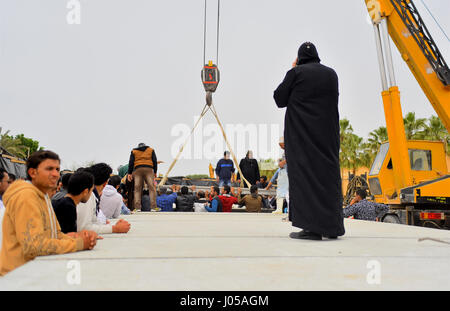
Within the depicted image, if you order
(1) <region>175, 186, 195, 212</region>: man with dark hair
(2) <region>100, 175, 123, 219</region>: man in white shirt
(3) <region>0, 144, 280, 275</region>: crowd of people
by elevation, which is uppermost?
(3) <region>0, 144, 280, 275</region>: crowd of people

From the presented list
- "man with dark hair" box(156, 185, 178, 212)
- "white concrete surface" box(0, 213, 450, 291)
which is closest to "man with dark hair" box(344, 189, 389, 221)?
"man with dark hair" box(156, 185, 178, 212)

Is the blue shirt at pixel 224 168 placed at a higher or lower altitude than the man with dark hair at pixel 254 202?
higher

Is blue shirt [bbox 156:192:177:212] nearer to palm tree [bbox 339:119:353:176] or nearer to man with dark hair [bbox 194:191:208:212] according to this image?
man with dark hair [bbox 194:191:208:212]

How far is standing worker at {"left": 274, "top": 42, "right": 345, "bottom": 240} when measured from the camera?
3.71 metres

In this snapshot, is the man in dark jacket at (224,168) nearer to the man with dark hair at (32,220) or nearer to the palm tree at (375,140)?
the man with dark hair at (32,220)

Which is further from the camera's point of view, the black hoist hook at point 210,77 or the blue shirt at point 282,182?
the black hoist hook at point 210,77

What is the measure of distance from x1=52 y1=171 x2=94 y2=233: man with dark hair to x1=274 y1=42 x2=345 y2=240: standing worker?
1.77 meters

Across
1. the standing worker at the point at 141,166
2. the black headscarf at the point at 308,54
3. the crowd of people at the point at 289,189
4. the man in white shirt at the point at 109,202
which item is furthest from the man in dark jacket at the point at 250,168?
the black headscarf at the point at 308,54

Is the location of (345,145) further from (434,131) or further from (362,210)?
(362,210)

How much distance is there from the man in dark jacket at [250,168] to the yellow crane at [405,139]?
4.49 meters

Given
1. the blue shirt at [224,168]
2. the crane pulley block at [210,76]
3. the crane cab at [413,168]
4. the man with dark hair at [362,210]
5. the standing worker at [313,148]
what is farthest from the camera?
the crane pulley block at [210,76]

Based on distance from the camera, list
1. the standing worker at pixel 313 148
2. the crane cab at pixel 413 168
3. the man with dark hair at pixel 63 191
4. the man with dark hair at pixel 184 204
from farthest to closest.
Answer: the man with dark hair at pixel 184 204
the crane cab at pixel 413 168
the man with dark hair at pixel 63 191
the standing worker at pixel 313 148

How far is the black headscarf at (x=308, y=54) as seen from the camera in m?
4.18
